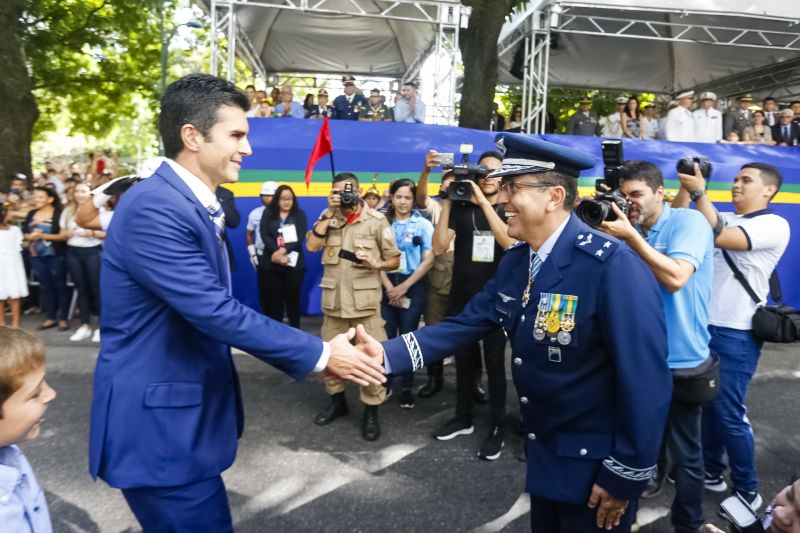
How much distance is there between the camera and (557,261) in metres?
2.14

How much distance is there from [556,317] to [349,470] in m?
2.57

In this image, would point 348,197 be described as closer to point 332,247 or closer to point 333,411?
point 332,247

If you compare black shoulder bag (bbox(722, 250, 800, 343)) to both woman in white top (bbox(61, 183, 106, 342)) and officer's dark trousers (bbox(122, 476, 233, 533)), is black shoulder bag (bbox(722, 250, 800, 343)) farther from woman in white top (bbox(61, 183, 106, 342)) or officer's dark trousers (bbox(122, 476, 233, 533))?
woman in white top (bbox(61, 183, 106, 342))

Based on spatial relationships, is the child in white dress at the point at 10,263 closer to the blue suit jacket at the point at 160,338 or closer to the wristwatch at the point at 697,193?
the blue suit jacket at the point at 160,338

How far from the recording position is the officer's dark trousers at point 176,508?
6.60ft

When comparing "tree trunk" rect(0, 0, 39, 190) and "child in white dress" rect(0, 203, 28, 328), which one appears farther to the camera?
"tree trunk" rect(0, 0, 39, 190)

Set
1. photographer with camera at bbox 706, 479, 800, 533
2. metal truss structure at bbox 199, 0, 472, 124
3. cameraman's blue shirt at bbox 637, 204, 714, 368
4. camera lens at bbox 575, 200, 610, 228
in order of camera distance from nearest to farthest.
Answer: photographer with camera at bbox 706, 479, 800, 533 → camera lens at bbox 575, 200, 610, 228 → cameraman's blue shirt at bbox 637, 204, 714, 368 → metal truss structure at bbox 199, 0, 472, 124

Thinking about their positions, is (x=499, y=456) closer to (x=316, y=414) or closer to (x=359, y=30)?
(x=316, y=414)

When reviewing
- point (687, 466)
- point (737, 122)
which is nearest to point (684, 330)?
point (687, 466)

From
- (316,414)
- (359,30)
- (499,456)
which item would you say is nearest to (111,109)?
(359,30)

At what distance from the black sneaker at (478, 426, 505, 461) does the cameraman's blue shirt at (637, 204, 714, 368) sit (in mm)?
1657

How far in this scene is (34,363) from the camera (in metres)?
1.61

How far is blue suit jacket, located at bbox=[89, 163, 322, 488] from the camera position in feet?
6.39

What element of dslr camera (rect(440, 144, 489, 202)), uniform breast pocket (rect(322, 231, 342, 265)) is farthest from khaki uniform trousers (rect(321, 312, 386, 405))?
dslr camera (rect(440, 144, 489, 202))
